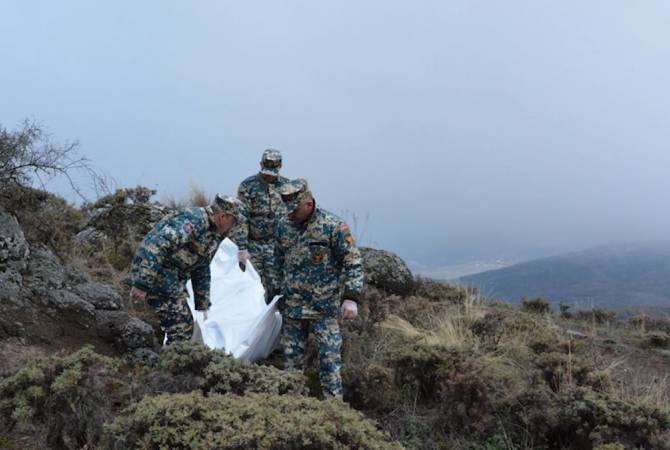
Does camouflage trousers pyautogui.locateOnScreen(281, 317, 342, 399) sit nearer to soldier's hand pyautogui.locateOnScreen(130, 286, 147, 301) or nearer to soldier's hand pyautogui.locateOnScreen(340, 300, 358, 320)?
soldier's hand pyautogui.locateOnScreen(340, 300, 358, 320)

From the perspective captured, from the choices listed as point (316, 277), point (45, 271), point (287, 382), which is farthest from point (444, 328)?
point (45, 271)

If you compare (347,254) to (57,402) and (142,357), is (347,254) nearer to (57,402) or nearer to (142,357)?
(142,357)

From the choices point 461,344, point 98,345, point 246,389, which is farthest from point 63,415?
point 461,344

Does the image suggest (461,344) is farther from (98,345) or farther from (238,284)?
(98,345)

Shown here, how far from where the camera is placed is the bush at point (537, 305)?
462 inches

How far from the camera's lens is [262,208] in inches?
287

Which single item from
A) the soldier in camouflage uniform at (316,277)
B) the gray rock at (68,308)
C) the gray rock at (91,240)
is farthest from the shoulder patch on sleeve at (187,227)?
the gray rock at (91,240)

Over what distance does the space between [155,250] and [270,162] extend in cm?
268

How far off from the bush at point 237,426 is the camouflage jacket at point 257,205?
405 cm

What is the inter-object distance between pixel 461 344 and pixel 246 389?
9.97 feet

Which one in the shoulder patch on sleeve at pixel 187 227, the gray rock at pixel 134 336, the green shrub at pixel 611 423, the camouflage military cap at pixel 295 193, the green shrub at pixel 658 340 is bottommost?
the green shrub at pixel 658 340

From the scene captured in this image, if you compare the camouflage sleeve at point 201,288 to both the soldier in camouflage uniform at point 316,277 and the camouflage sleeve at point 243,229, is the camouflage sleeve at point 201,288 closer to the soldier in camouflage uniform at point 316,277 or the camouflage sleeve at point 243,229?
the soldier in camouflage uniform at point 316,277

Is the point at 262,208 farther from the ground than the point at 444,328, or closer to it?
farther from the ground

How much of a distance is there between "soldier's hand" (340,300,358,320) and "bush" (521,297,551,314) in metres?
8.05
